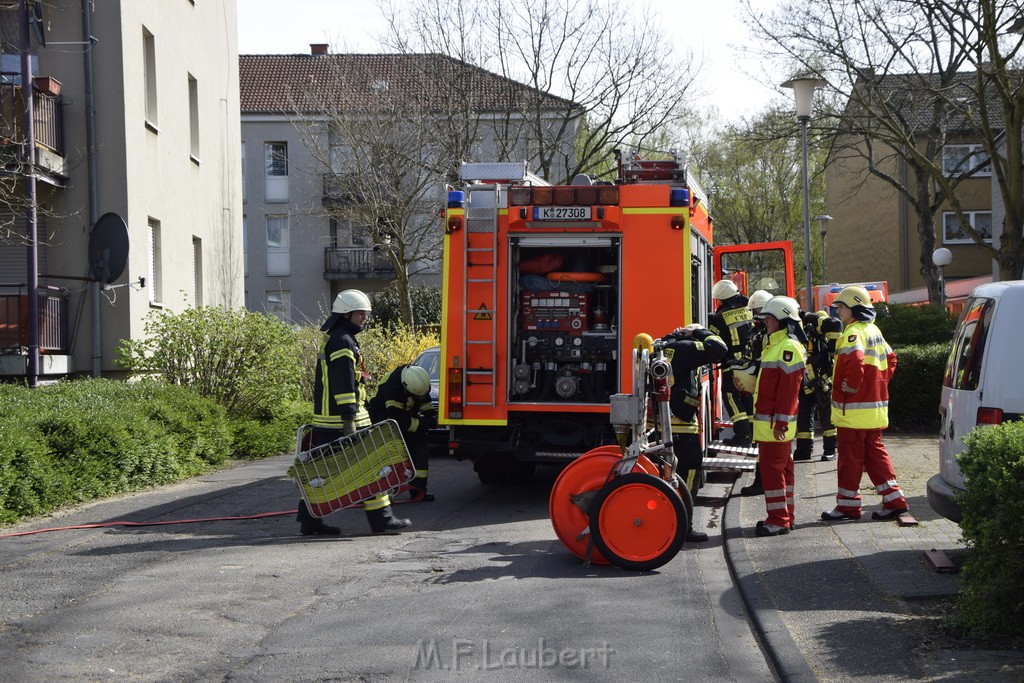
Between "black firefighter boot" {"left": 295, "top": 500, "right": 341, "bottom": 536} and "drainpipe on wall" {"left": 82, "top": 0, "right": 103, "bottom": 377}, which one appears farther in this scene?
"drainpipe on wall" {"left": 82, "top": 0, "right": 103, "bottom": 377}

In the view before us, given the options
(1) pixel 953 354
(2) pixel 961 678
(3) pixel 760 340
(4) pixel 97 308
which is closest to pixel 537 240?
(3) pixel 760 340

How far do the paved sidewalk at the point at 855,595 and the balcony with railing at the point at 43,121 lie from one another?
10.6 m

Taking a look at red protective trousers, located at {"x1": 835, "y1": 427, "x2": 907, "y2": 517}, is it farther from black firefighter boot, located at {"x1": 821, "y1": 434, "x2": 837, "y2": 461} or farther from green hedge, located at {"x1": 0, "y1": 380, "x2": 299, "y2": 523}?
green hedge, located at {"x1": 0, "y1": 380, "x2": 299, "y2": 523}

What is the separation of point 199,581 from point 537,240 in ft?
14.9

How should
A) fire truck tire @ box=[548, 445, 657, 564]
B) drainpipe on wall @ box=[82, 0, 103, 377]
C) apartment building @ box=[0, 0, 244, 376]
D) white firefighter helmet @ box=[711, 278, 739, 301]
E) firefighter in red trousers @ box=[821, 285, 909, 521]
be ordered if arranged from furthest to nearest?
drainpipe on wall @ box=[82, 0, 103, 377], apartment building @ box=[0, 0, 244, 376], white firefighter helmet @ box=[711, 278, 739, 301], firefighter in red trousers @ box=[821, 285, 909, 521], fire truck tire @ box=[548, 445, 657, 564]

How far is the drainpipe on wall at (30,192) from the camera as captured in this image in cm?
1295

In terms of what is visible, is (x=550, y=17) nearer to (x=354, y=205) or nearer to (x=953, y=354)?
(x=354, y=205)

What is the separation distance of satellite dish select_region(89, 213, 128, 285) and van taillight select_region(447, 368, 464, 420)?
18.9 ft

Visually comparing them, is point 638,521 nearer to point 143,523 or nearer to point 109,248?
point 143,523

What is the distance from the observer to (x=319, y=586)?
7.05 meters

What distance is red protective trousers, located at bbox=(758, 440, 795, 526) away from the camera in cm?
839

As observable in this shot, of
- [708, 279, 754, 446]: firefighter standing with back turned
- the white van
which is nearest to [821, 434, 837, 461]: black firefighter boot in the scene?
[708, 279, 754, 446]: firefighter standing with back turned

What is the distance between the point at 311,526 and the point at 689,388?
3159 millimetres

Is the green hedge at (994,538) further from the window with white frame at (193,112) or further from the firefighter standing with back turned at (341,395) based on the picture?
the window with white frame at (193,112)
